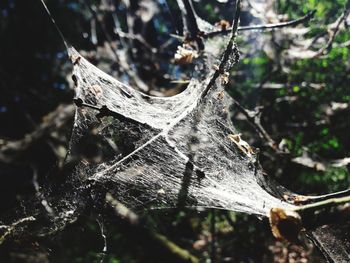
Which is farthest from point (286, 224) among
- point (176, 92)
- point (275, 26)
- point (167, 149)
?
point (176, 92)

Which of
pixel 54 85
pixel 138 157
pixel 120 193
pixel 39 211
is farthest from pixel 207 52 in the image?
pixel 54 85

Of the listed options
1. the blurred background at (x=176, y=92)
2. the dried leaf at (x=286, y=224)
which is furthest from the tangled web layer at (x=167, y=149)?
the blurred background at (x=176, y=92)

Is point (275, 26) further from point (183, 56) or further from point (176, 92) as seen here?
point (176, 92)

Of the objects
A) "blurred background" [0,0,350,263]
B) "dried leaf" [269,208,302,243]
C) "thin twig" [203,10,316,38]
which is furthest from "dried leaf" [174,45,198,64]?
"dried leaf" [269,208,302,243]

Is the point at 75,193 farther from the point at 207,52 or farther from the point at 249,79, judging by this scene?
the point at 249,79

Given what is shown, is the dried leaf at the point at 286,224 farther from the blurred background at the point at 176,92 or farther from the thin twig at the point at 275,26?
the blurred background at the point at 176,92

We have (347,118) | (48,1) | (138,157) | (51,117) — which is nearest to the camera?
(138,157)
